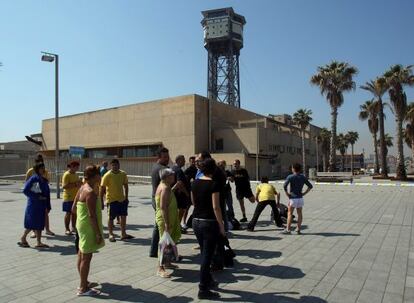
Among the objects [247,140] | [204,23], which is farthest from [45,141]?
[204,23]

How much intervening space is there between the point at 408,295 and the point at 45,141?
76.7 meters

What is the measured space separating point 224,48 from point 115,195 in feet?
331

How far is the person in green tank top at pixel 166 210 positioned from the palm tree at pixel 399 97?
3585 cm

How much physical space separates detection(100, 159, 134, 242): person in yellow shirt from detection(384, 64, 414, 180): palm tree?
3448cm

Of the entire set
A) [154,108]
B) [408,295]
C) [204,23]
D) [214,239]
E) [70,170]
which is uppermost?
[204,23]

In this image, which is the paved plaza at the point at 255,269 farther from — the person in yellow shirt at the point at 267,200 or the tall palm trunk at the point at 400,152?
the tall palm trunk at the point at 400,152

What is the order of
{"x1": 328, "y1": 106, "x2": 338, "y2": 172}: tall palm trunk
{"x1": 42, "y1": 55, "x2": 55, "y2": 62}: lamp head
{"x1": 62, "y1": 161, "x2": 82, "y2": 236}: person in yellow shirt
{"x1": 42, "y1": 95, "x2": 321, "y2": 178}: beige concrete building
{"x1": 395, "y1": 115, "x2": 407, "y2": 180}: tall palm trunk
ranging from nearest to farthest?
{"x1": 62, "y1": 161, "x2": 82, "y2": 236}: person in yellow shirt
{"x1": 42, "y1": 55, "x2": 55, "y2": 62}: lamp head
{"x1": 395, "y1": 115, "x2": 407, "y2": 180}: tall palm trunk
{"x1": 328, "y1": 106, "x2": 338, "y2": 172}: tall palm trunk
{"x1": 42, "y1": 95, "x2": 321, "y2": 178}: beige concrete building

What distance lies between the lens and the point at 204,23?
354ft

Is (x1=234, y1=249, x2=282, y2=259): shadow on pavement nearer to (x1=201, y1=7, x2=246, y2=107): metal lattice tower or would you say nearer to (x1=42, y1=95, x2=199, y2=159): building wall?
(x1=42, y1=95, x2=199, y2=159): building wall

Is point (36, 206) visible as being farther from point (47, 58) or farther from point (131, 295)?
point (47, 58)

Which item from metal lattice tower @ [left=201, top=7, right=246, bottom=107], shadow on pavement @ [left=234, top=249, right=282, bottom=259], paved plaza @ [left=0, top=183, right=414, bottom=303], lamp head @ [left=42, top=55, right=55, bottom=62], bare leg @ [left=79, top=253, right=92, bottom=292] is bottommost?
paved plaza @ [left=0, top=183, right=414, bottom=303]

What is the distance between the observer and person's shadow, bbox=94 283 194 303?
492cm

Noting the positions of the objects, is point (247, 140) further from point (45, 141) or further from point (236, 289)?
point (236, 289)

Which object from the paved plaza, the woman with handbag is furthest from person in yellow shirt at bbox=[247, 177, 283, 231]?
the woman with handbag
